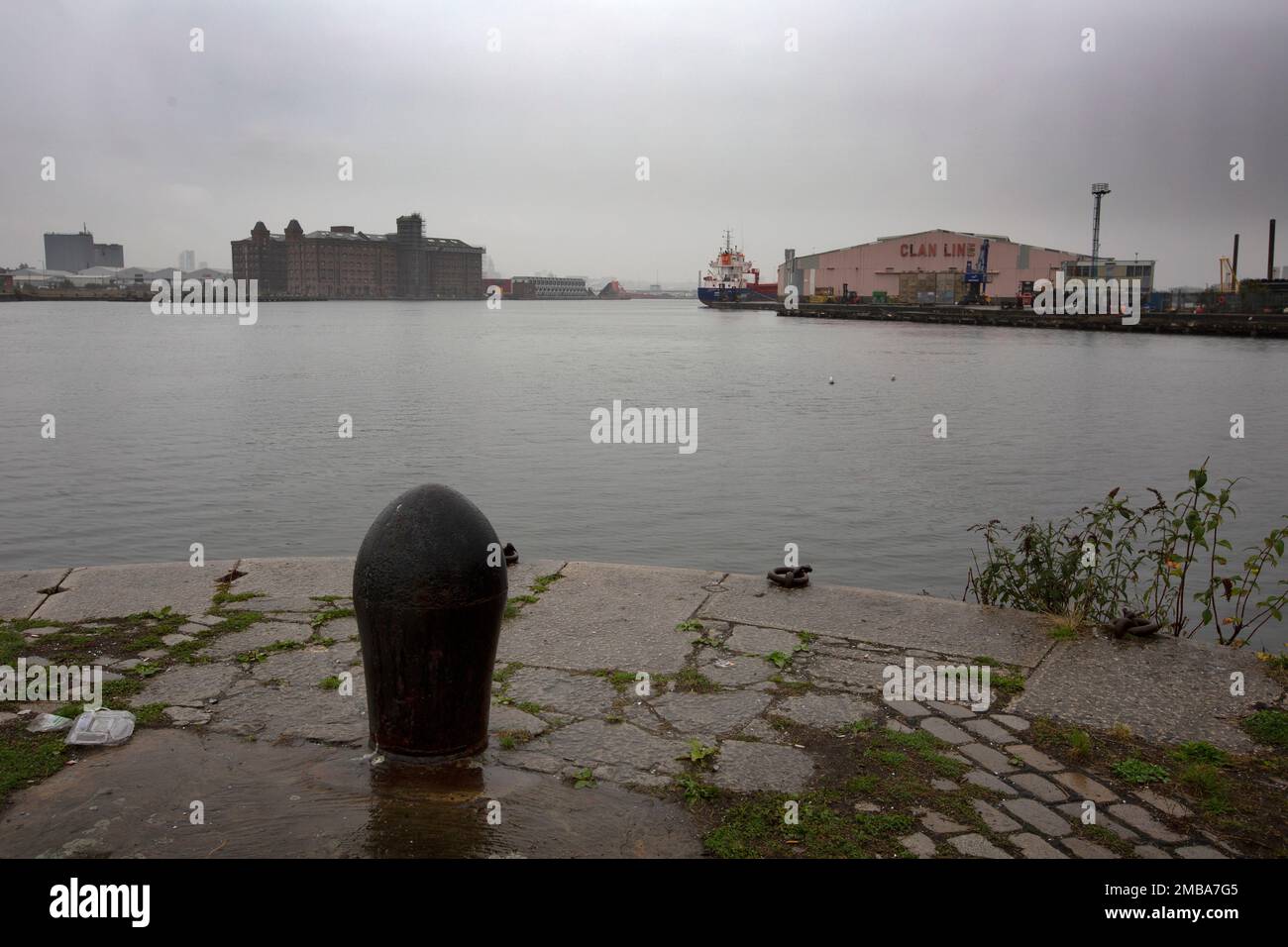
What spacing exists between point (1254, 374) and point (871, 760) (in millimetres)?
40573

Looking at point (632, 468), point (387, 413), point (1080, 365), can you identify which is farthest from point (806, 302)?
point (632, 468)

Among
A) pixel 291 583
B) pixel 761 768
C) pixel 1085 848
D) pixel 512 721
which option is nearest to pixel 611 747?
pixel 512 721

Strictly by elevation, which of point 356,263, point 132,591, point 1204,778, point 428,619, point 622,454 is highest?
point 356,263

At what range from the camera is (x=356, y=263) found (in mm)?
174000

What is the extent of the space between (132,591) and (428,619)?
354cm

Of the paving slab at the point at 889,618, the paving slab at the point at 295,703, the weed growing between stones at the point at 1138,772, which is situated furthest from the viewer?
the paving slab at the point at 889,618

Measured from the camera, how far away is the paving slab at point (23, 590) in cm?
575

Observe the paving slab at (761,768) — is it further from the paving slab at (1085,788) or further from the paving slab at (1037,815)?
the paving slab at (1085,788)

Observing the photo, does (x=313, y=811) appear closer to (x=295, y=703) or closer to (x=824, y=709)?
(x=295, y=703)

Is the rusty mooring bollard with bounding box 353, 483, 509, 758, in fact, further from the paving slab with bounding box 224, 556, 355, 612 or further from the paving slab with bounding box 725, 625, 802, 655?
the paving slab with bounding box 224, 556, 355, 612

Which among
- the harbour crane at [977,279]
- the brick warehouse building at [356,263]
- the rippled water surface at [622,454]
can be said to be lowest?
the rippled water surface at [622,454]

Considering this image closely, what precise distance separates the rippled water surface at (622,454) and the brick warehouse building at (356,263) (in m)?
134

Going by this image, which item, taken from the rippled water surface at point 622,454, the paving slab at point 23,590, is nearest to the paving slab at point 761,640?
the paving slab at point 23,590

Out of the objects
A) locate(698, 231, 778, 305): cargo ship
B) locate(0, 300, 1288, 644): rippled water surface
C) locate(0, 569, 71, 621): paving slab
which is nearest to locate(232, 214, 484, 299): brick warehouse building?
locate(698, 231, 778, 305): cargo ship
